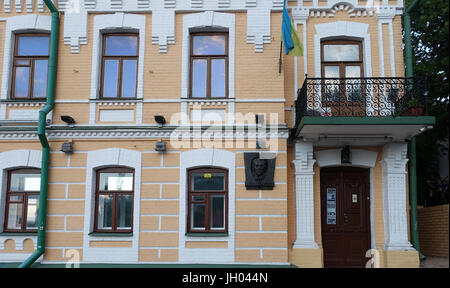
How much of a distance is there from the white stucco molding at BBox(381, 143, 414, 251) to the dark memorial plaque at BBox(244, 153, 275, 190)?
8.31 ft

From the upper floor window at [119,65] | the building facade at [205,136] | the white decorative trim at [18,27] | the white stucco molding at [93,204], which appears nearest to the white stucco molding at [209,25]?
the building facade at [205,136]

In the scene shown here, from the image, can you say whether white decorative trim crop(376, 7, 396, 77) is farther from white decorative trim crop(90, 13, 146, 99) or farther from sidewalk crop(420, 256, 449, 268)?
white decorative trim crop(90, 13, 146, 99)

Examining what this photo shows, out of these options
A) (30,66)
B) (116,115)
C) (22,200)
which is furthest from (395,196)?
(30,66)

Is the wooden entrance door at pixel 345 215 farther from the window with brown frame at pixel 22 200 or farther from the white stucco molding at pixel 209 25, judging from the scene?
the window with brown frame at pixel 22 200

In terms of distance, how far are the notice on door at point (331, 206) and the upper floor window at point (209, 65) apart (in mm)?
3189

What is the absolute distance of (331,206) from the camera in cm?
857

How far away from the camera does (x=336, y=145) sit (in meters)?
8.49

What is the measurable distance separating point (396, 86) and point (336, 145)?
5.70ft

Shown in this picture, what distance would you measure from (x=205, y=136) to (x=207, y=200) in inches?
53.3

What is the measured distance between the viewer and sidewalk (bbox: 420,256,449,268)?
799 centimetres

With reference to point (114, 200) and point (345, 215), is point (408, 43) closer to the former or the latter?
point (345, 215)

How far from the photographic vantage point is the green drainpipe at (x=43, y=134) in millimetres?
7846
